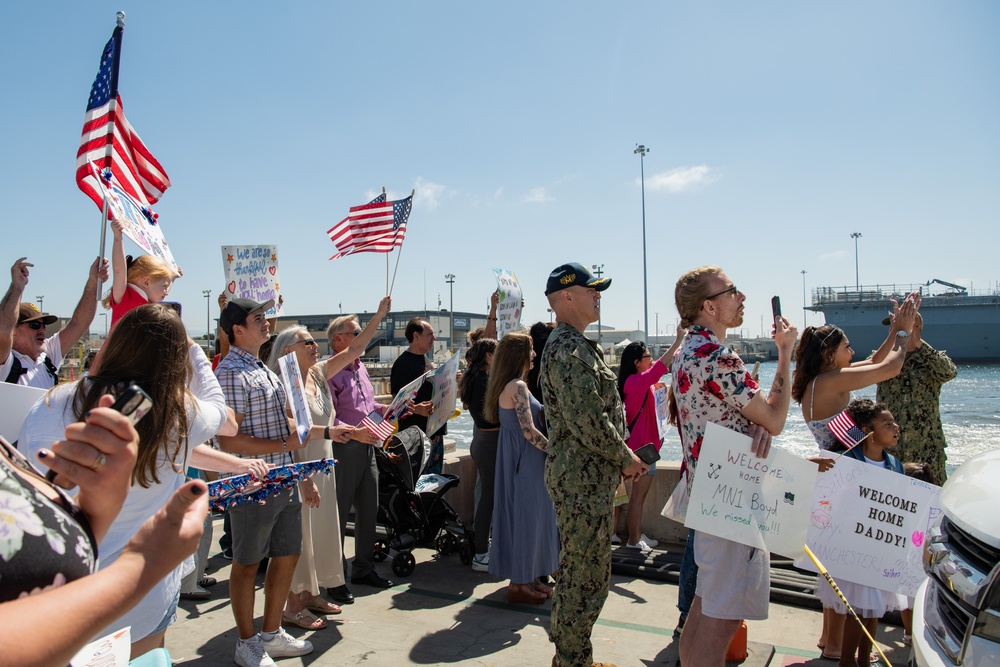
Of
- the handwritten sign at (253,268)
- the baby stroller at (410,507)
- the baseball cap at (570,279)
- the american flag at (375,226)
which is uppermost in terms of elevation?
the american flag at (375,226)

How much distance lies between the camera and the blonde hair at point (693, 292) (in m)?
3.46

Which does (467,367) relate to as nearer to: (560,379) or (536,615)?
(536,615)

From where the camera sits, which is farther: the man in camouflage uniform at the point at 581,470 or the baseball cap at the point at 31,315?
the baseball cap at the point at 31,315

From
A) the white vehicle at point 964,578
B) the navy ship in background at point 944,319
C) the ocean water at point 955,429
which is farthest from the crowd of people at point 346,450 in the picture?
the navy ship in background at point 944,319

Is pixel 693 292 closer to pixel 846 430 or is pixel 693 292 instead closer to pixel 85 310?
pixel 846 430

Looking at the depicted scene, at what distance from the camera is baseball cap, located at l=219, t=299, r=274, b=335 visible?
4.06 metres

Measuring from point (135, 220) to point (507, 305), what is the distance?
3890 millimetres

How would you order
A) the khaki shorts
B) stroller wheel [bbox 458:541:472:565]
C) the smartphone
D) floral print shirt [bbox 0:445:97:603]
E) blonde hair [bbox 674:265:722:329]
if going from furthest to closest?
1. stroller wheel [bbox 458:541:472:565]
2. blonde hair [bbox 674:265:722:329]
3. the khaki shorts
4. the smartphone
5. floral print shirt [bbox 0:445:97:603]

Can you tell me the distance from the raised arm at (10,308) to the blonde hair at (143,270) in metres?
0.42

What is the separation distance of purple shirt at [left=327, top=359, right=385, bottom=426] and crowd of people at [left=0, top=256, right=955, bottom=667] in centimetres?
2

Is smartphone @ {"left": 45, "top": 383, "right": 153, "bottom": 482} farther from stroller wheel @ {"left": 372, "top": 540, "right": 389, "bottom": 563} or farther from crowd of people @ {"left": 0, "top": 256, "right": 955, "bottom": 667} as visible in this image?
stroller wheel @ {"left": 372, "top": 540, "right": 389, "bottom": 563}

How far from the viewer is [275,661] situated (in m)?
4.12

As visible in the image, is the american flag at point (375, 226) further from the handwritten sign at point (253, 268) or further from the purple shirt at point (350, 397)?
the purple shirt at point (350, 397)

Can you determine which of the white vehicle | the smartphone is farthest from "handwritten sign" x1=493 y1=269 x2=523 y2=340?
the smartphone
